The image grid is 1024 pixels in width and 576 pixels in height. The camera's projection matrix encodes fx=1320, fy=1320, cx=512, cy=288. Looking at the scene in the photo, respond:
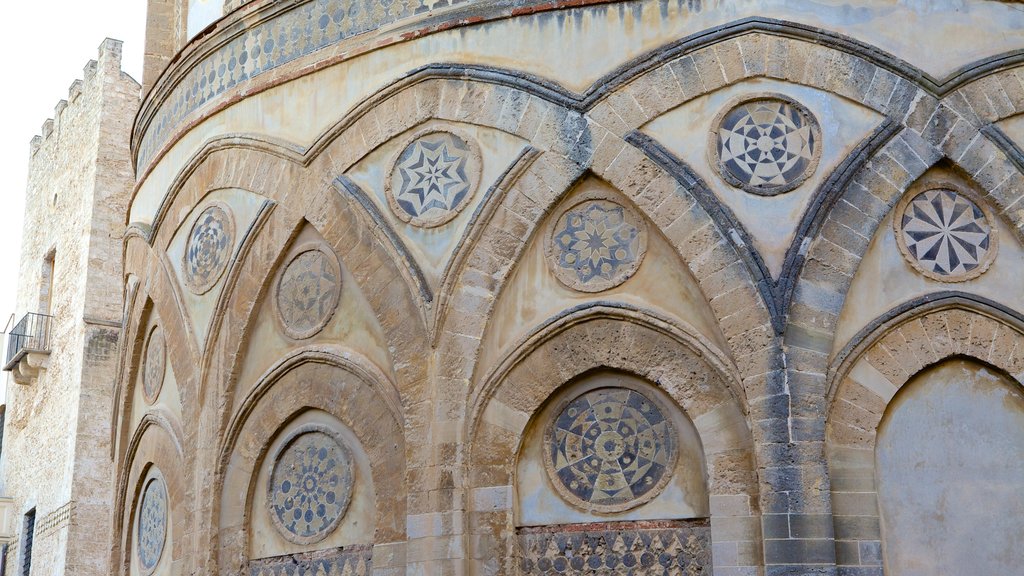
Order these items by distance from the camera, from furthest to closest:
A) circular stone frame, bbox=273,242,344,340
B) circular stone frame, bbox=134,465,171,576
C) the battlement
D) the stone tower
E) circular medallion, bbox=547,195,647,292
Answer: the battlement
the stone tower
circular stone frame, bbox=134,465,171,576
circular stone frame, bbox=273,242,344,340
circular medallion, bbox=547,195,647,292

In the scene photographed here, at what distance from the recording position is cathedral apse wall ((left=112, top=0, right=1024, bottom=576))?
7.94m

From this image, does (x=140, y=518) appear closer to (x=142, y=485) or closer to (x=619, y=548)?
(x=142, y=485)

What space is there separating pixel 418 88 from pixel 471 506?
2.96 metres

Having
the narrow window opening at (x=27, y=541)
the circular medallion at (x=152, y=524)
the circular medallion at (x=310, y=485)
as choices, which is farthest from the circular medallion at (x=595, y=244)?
the narrow window opening at (x=27, y=541)

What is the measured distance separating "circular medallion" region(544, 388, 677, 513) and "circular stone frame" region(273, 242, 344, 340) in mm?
1962

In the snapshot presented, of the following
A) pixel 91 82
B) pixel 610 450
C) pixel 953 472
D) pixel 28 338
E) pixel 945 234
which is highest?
pixel 91 82

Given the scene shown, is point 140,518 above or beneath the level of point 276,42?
beneath

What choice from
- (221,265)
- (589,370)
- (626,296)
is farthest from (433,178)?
(221,265)

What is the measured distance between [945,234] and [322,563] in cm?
471

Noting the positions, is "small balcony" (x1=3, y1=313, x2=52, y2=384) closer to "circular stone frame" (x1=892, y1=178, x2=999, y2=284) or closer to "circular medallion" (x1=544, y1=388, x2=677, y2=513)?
"circular medallion" (x1=544, y1=388, x2=677, y2=513)

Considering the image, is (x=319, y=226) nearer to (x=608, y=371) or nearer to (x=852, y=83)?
(x=608, y=371)

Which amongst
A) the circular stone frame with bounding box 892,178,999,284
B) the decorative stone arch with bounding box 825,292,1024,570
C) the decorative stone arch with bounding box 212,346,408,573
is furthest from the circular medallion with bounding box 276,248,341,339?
the circular stone frame with bounding box 892,178,999,284

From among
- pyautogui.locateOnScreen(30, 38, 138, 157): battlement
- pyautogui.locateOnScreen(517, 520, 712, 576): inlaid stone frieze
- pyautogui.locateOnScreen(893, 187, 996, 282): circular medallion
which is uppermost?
pyautogui.locateOnScreen(30, 38, 138, 157): battlement

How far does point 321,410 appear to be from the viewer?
955cm
